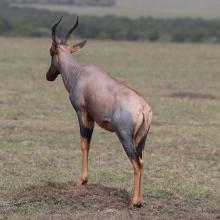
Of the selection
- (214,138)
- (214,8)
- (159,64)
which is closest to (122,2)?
(214,8)

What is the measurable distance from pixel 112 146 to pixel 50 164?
2096 mm

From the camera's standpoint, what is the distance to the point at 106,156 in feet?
46.1

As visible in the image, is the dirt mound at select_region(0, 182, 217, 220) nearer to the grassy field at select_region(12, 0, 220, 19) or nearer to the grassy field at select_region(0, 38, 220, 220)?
the grassy field at select_region(0, 38, 220, 220)

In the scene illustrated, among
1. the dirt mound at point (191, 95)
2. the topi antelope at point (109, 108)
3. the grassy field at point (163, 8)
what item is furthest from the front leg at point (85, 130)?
the grassy field at point (163, 8)

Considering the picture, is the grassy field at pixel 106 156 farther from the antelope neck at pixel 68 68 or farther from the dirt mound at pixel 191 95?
the antelope neck at pixel 68 68

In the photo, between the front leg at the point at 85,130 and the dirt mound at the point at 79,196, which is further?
the front leg at the point at 85,130

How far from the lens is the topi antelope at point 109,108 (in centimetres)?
976

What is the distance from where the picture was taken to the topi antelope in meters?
9.76

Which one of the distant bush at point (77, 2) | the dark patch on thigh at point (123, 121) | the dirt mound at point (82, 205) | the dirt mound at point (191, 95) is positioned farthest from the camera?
the distant bush at point (77, 2)

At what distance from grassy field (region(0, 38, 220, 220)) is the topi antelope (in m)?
0.42

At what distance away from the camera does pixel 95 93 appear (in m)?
10.1

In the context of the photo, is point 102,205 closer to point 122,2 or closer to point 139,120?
point 139,120

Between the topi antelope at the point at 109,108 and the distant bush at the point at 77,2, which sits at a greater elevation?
the topi antelope at the point at 109,108

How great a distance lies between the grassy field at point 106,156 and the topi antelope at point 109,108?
425 mm
